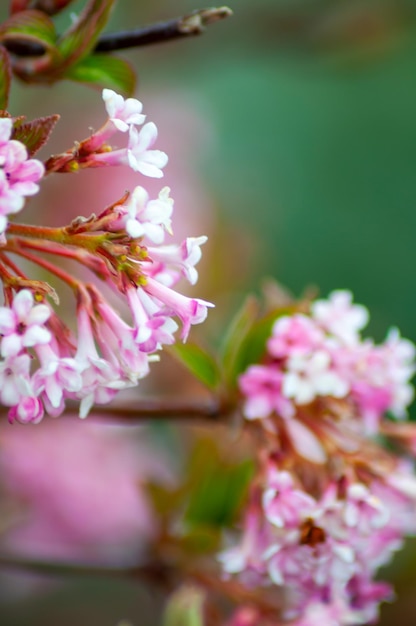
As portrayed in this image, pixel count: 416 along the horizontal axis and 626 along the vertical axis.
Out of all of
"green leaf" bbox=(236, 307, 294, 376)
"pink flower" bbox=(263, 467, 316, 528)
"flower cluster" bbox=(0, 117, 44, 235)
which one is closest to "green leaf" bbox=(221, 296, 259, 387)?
"green leaf" bbox=(236, 307, 294, 376)

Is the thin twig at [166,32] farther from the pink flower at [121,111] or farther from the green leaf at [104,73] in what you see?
the pink flower at [121,111]

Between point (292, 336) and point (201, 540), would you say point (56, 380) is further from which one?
point (201, 540)

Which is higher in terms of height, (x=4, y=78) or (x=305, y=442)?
(x=4, y=78)

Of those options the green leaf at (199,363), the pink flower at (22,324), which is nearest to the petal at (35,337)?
the pink flower at (22,324)

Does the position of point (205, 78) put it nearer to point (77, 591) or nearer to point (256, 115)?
point (256, 115)

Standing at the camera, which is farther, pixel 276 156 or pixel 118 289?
pixel 276 156

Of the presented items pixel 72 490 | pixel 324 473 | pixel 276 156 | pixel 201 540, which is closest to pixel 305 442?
pixel 324 473

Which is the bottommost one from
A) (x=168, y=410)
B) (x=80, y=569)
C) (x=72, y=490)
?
(x=72, y=490)
